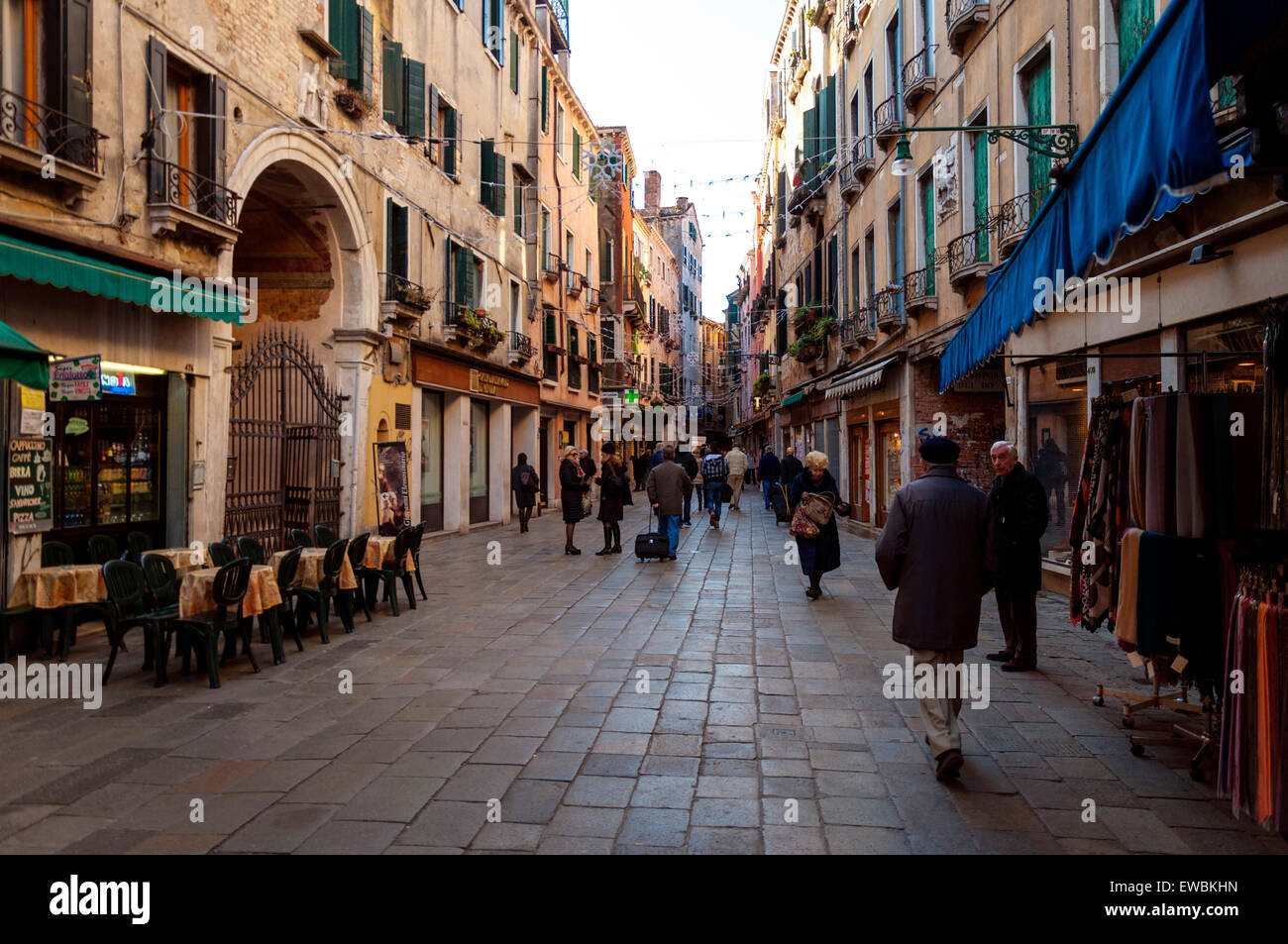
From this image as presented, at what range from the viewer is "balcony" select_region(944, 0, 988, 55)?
40.9 feet

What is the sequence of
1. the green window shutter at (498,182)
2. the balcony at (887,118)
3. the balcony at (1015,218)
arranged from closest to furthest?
the balcony at (1015,218) → the balcony at (887,118) → the green window shutter at (498,182)

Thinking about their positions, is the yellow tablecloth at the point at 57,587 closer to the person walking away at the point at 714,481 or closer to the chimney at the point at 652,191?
the person walking away at the point at 714,481

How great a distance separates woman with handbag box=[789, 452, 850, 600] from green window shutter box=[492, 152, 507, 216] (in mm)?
14146

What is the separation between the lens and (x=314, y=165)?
13.4m

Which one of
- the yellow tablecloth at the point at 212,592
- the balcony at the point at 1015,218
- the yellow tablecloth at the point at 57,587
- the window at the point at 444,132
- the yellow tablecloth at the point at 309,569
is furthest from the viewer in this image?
the window at the point at 444,132

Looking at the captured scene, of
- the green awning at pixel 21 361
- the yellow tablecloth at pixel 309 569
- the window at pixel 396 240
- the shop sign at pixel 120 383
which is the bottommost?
the yellow tablecloth at pixel 309 569

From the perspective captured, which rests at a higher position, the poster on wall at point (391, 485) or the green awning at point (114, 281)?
the green awning at point (114, 281)

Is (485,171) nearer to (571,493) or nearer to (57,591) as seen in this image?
(571,493)

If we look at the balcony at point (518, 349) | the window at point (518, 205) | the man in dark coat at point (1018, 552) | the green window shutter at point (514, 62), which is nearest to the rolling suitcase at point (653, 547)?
the man in dark coat at point (1018, 552)

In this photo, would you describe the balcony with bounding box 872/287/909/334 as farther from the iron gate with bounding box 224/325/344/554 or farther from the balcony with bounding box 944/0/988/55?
the iron gate with bounding box 224/325/344/554

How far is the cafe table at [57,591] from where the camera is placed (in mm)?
7422

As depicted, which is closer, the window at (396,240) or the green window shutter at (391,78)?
the green window shutter at (391,78)

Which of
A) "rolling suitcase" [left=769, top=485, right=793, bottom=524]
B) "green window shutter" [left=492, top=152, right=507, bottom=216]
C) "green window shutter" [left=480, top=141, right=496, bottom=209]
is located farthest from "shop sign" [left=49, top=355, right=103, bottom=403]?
"rolling suitcase" [left=769, top=485, right=793, bottom=524]

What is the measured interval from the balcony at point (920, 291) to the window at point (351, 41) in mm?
9741
